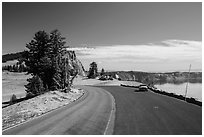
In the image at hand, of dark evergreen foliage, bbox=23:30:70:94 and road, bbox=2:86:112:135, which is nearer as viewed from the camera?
road, bbox=2:86:112:135

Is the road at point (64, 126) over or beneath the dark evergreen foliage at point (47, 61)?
beneath

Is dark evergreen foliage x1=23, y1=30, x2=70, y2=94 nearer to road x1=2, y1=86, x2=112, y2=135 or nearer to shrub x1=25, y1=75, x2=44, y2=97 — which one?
shrub x1=25, y1=75, x2=44, y2=97

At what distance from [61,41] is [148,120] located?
129 feet

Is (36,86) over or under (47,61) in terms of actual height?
under

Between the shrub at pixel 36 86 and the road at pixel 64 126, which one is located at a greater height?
the shrub at pixel 36 86

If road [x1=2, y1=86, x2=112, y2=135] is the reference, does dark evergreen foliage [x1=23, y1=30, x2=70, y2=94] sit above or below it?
above

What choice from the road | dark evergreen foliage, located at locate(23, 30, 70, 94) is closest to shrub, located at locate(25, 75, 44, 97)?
dark evergreen foliage, located at locate(23, 30, 70, 94)

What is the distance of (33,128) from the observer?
19.1 m

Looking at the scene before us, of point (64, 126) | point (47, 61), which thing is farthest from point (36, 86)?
point (64, 126)

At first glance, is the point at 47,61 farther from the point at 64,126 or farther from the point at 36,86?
the point at 64,126

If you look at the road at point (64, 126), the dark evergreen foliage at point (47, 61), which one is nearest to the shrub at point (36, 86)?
the dark evergreen foliage at point (47, 61)

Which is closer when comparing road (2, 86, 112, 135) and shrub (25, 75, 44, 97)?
road (2, 86, 112, 135)

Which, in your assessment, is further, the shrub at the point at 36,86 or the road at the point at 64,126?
the shrub at the point at 36,86

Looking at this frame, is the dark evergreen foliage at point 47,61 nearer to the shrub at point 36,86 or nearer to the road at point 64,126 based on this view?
the shrub at point 36,86
